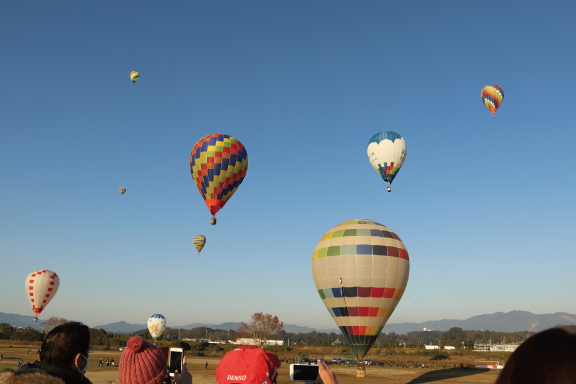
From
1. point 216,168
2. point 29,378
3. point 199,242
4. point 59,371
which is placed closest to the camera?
point 29,378

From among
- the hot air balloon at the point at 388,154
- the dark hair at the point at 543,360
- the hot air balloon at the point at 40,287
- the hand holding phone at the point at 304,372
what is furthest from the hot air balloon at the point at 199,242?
the dark hair at the point at 543,360

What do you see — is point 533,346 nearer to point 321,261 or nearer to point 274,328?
point 321,261

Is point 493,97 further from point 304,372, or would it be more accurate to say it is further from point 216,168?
point 304,372

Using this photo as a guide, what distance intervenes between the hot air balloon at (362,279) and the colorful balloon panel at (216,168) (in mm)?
11112

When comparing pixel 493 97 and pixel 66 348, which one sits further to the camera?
pixel 493 97

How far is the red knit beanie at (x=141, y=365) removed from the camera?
3812 mm

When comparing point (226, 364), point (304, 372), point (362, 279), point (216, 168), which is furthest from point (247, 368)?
point (216, 168)

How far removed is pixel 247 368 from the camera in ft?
10.8

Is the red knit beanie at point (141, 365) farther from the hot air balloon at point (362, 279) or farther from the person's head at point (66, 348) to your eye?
the hot air balloon at point (362, 279)

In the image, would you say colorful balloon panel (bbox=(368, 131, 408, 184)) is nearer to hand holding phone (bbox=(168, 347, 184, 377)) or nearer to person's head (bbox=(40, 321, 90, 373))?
hand holding phone (bbox=(168, 347, 184, 377))

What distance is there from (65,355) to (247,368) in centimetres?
139

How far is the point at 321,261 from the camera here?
34.4 m

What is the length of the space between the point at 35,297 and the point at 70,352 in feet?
181

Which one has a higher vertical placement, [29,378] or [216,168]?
[216,168]
